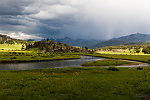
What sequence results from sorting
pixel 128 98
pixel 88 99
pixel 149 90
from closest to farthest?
pixel 88 99 → pixel 128 98 → pixel 149 90

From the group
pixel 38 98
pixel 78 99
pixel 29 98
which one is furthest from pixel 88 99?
pixel 29 98

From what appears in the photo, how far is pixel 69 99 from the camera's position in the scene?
54.7ft

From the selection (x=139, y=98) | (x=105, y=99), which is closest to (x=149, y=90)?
(x=139, y=98)

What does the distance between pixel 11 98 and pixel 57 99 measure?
622cm

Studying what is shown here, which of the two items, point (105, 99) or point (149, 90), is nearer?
point (105, 99)

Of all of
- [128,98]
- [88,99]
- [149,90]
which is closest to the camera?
[88,99]

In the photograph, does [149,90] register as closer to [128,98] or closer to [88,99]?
[128,98]

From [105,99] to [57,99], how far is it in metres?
6.20

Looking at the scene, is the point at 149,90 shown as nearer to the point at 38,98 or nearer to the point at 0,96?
the point at 38,98

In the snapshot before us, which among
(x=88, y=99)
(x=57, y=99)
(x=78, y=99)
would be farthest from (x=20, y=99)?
(x=88, y=99)

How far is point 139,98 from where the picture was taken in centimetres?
1755

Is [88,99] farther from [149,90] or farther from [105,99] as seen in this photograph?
[149,90]

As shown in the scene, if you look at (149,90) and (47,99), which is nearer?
(47,99)

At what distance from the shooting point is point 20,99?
55.0ft
